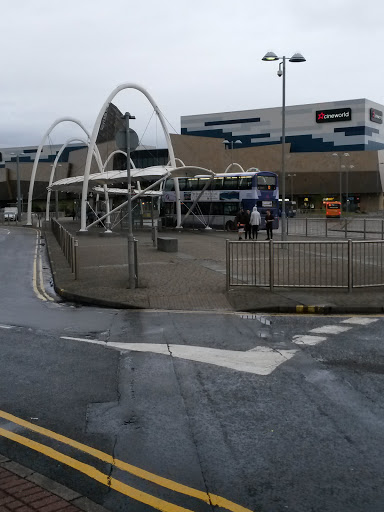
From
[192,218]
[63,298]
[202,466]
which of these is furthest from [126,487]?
[192,218]

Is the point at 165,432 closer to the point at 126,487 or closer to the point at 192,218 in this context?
the point at 126,487

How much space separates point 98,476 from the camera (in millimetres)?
4215

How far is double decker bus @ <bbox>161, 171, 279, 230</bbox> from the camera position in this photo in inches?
1532

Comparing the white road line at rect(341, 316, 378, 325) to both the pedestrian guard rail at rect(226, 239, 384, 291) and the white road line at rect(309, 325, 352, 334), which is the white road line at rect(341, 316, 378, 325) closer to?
the white road line at rect(309, 325, 352, 334)

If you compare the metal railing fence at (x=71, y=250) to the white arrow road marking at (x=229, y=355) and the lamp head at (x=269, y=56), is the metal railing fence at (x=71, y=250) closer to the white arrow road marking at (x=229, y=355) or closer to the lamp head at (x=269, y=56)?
the white arrow road marking at (x=229, y=355)

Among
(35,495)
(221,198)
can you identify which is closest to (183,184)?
(221,198)

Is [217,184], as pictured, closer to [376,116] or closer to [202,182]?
[202,182]

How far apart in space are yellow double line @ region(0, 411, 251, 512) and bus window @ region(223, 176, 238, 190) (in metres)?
35.5

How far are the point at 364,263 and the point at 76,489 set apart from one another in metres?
10.7

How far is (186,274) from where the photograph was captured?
15.8 m

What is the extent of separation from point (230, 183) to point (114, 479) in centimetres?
3692

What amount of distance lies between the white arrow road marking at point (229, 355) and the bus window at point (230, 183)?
3237cm

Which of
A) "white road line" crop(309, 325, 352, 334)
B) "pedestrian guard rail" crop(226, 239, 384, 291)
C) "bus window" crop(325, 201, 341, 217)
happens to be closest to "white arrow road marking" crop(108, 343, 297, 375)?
"white road line" crop(309, 325, 352, 334)

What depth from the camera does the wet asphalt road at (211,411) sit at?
4090 mm
